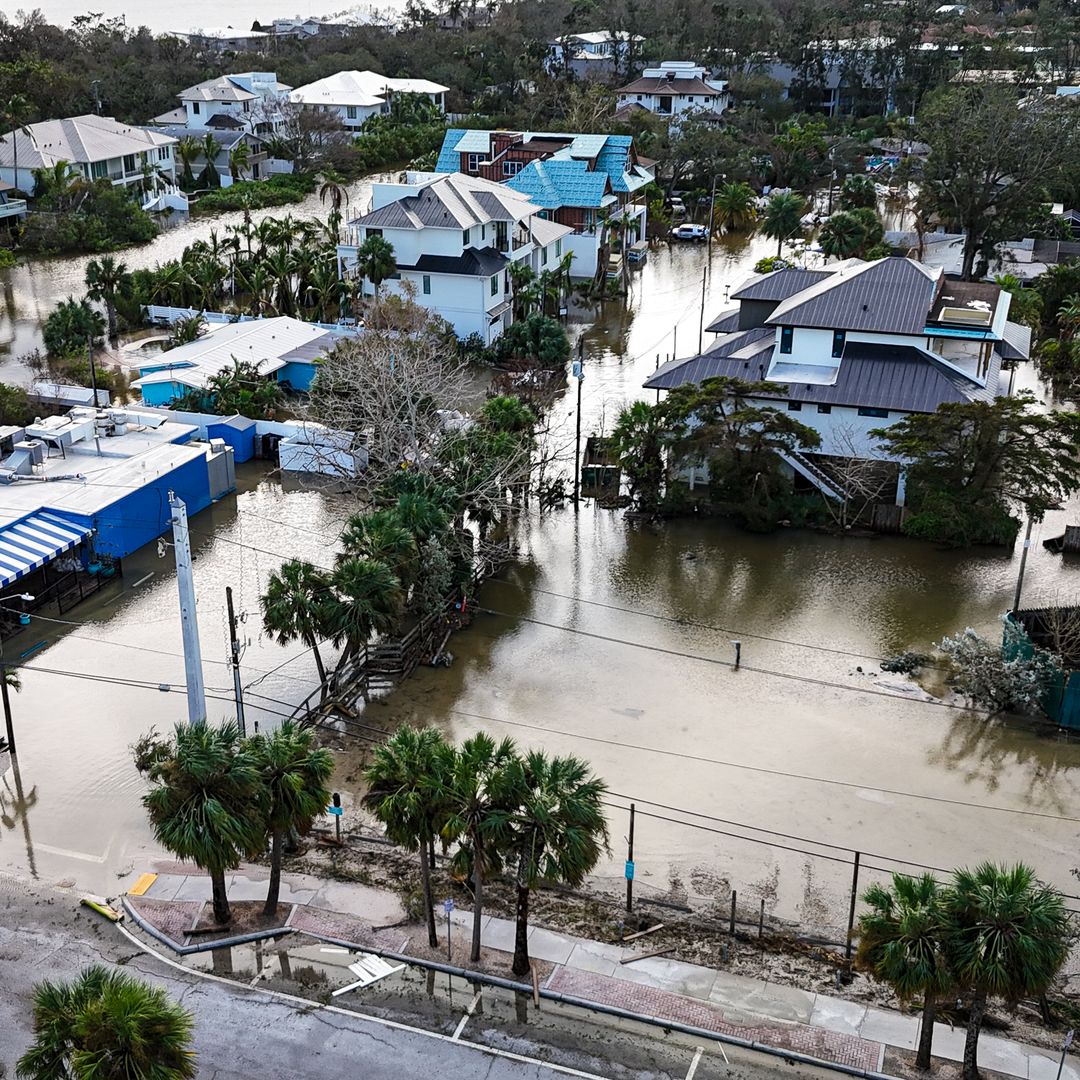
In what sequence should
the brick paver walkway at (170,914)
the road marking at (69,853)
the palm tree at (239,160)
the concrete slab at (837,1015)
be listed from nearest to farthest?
1. the concrete slab at (837,1015)
2. the brick paver walkway at (170,914)
3. the road marking at (69,853)
4. the palm tree at (239,160)

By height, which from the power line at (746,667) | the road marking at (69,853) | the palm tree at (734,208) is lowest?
the road marking at (69,853)

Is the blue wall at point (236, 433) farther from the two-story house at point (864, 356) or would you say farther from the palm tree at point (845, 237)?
the palm tree at point (845, 237)

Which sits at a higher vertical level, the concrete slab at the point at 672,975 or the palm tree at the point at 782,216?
the palm tree at the point at 782,216

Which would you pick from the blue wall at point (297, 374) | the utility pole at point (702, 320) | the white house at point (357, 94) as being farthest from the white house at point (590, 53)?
the blue wall at point (297, 374)

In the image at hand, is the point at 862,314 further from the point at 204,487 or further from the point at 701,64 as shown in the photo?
the point at 701,64

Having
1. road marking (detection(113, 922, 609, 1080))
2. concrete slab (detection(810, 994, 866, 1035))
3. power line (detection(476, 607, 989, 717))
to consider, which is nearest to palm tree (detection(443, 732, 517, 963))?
road marking (detection(113, 922, 609, 1080))

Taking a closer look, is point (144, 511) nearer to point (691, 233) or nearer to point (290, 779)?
point (290, 779)

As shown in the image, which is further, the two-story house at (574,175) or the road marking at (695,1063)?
the two-story house at (574,175)

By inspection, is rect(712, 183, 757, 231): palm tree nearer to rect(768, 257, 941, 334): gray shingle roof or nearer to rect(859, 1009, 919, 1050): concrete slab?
rect(768, 257, 941, 334): gray shingle roof
